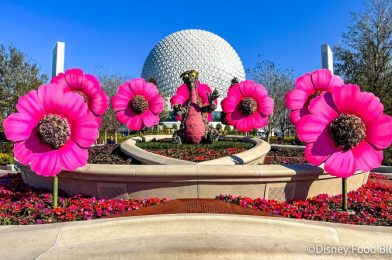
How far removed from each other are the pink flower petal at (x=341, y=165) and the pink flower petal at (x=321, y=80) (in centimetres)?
164

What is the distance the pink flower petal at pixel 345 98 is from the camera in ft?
14.7

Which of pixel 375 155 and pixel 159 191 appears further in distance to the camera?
pixel 159 191

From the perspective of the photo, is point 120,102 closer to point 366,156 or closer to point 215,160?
point 215,160

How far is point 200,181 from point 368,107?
266 cm

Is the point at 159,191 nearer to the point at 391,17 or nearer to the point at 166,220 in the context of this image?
the point at 166,220

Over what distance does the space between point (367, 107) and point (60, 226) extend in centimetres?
418

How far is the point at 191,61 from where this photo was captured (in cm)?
6681

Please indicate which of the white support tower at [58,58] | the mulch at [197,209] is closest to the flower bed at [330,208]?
the mulch at [197,209]

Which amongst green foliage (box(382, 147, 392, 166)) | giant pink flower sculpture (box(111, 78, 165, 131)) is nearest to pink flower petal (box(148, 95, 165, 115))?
giant pink flower sculpture (box(111, 78, 165, 131))

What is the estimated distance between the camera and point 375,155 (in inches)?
179

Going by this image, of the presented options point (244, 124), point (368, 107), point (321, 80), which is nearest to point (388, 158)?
point (244, 124)

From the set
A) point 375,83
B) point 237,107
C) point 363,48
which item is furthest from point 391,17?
point 237,107

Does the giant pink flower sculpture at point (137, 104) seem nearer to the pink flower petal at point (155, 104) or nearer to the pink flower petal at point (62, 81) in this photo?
the pink flower petal at point (155, 104)

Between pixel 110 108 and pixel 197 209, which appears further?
pixel 110 108
